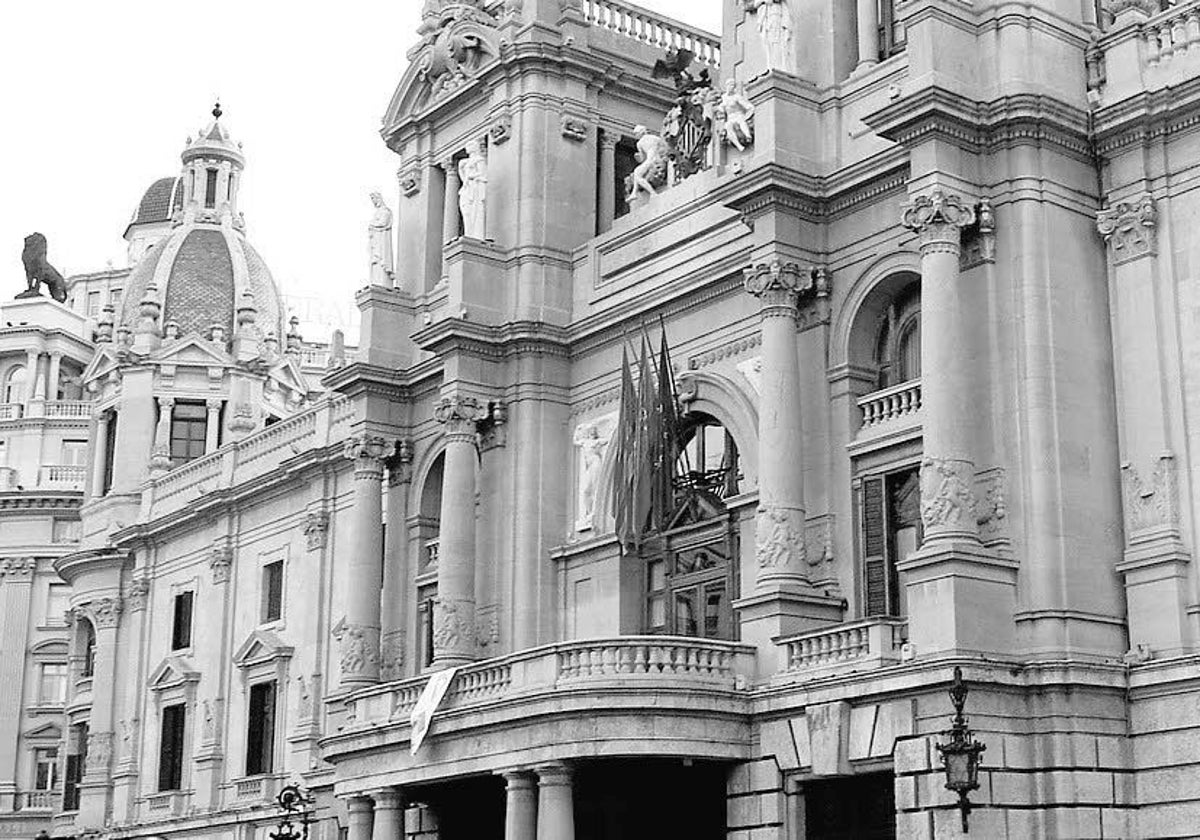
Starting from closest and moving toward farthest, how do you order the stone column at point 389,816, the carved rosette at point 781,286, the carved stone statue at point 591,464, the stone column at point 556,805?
1. the stone column at point 556,805
2. the carved rosette at point 781,286
3. the stone column at point 389,816
4. the carved stone statue at point 591,464

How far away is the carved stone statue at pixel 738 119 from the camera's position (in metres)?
35.9

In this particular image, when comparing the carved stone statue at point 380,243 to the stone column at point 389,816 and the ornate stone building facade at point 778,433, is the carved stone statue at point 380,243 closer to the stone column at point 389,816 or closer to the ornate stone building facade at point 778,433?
the ornate stone building facade at point 778,433

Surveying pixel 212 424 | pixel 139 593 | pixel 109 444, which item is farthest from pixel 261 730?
pixel 109 444

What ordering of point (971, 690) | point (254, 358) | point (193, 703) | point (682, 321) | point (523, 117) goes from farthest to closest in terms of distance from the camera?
1. point (254, 358)
2. point (193, 703)
3. point (523, 117)
4. point (682, 321)
5. point (971, 690)

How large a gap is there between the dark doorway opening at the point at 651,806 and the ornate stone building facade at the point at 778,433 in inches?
2.7

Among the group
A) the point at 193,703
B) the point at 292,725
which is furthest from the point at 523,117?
the point at 193,703

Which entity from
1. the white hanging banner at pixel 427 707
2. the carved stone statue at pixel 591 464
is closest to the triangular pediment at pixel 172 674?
the carved stone statue at pixel 591 464

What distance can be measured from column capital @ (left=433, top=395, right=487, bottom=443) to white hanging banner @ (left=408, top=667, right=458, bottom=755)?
19.5 feet

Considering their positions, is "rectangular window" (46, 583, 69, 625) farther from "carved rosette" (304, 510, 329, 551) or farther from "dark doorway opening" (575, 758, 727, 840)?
"dark doorway opening" (575, 758, 727, 840)

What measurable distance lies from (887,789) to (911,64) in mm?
11174

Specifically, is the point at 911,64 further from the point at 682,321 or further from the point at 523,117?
the point at 523,117

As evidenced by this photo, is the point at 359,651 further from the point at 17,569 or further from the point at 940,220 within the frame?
the point at 17,569

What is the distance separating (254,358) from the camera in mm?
66688

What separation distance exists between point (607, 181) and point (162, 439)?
86.2 ft
